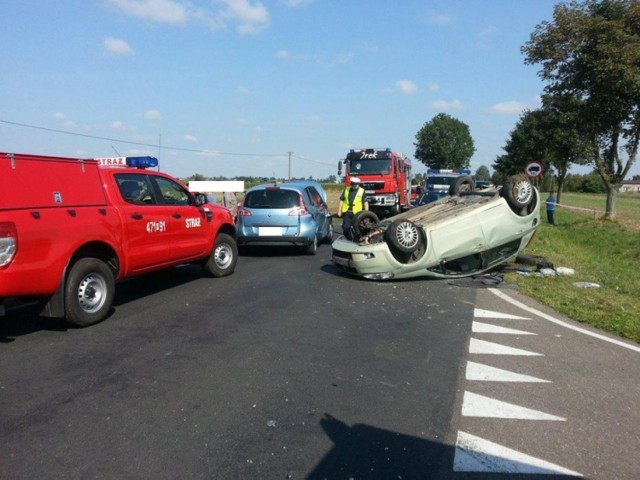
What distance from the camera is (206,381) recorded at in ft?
14.3

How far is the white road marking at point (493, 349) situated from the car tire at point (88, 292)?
164 inches

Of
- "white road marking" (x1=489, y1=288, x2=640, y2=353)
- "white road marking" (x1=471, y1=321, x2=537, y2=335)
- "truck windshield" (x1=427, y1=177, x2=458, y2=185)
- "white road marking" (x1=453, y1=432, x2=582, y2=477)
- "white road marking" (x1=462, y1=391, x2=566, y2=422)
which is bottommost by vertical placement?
"white road marking" (x1=453, y1=432, x2=582, y2=477)

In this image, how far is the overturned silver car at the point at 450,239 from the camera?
8438mm

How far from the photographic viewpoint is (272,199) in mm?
11375

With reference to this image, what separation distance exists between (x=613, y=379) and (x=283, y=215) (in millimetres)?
7598

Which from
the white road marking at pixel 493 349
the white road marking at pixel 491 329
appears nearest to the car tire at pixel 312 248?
the white road marking at pixel 491 329

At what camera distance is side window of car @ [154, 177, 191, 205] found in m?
7.59

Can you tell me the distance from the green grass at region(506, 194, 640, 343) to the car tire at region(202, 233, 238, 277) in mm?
4886

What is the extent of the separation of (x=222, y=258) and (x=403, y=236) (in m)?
3.17

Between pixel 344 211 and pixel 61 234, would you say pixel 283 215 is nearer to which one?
pixel 344 211

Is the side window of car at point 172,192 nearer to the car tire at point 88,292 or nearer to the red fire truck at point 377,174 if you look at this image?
the car tire at point 88,292

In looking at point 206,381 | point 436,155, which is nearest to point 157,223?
point 206,381

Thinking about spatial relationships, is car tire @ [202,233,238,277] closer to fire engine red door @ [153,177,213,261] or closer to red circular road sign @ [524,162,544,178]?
fire engine red door @ [153,177,213,261]

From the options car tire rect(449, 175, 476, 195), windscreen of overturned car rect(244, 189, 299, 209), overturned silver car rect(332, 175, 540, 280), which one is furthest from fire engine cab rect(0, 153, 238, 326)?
car tire rect(449, 175, 476, 195)
